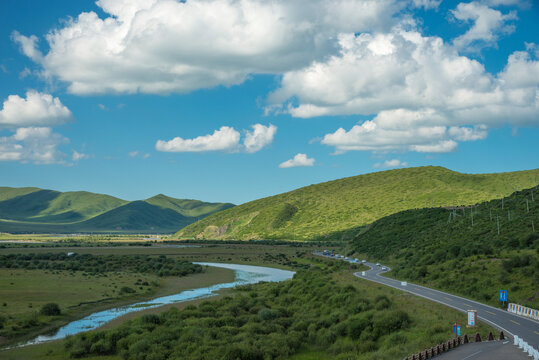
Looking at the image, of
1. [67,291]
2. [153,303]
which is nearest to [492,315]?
[153,303]

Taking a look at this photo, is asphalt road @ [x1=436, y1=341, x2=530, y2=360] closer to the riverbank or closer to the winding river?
the winding river

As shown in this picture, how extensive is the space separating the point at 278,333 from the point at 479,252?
34359 mm

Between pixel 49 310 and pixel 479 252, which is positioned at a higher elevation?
pixel 479 252

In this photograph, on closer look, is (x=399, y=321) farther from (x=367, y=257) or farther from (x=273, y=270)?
(x=367, y=257)

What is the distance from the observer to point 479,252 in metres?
60.0

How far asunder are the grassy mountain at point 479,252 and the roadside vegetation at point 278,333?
394 inches

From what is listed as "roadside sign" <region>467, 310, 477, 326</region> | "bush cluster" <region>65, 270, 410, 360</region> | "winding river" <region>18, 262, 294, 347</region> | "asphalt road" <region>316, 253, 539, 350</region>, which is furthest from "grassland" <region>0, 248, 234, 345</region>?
"roadside sign" <region>467, 310, 477, 326</region>

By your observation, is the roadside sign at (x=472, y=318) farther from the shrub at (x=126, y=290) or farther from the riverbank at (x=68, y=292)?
the shrub at (x=126, y=290)

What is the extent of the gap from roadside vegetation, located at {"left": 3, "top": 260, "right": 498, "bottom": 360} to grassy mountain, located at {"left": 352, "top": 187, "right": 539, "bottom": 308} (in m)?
10.0

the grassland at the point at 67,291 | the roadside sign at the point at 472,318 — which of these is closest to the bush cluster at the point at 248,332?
the roadside sign at the point at 472,318

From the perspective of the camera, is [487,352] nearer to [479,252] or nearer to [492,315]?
[492,315]

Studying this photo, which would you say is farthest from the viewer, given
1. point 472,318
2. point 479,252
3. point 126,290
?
point 479,252

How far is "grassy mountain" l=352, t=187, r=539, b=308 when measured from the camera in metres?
47.7

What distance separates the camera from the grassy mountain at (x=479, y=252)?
47.7 metres
